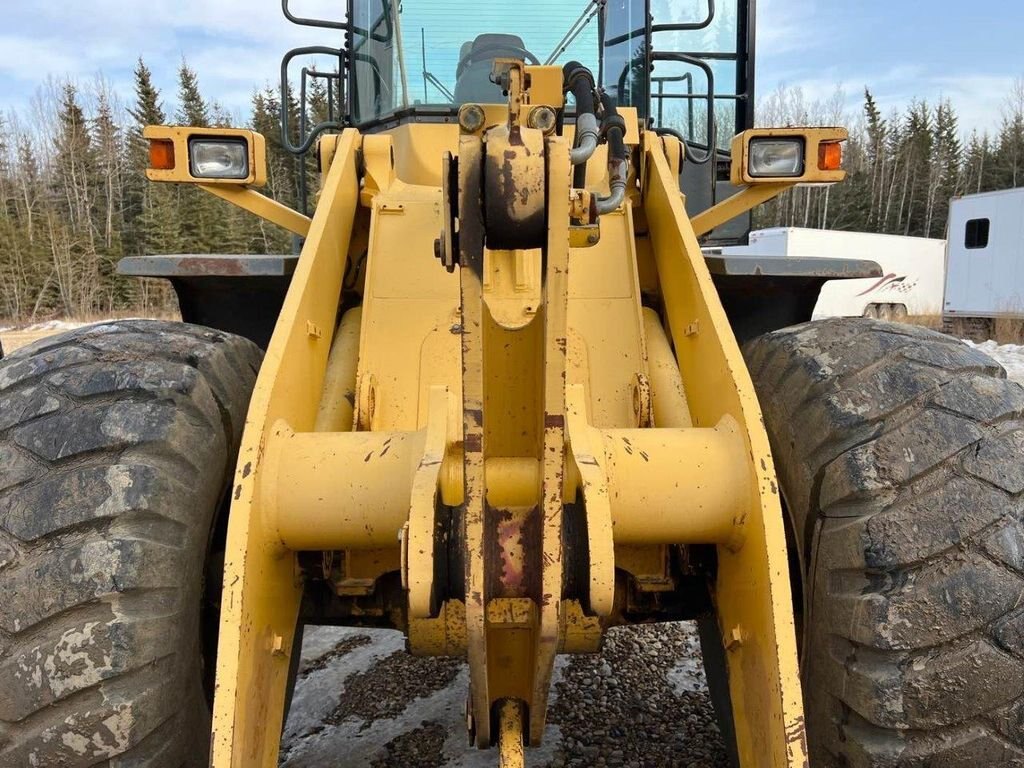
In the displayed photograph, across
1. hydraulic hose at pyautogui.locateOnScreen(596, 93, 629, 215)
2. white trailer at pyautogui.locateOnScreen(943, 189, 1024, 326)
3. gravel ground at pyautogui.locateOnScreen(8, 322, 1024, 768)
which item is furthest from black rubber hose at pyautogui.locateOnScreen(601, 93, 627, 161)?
white trailer at pyautogui.locateOnScreen(943, 189, 1024, 326)

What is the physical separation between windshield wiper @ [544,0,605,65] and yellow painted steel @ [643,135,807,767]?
5.72ft

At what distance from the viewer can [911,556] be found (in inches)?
62.9

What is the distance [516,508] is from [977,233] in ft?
62.5

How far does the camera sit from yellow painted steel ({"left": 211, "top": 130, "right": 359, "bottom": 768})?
147 cm

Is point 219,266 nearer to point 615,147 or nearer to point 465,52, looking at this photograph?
point 615,147

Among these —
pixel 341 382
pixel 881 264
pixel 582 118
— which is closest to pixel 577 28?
pixel 582 118

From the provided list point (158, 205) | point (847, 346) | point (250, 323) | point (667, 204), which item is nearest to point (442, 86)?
point (250, 323)

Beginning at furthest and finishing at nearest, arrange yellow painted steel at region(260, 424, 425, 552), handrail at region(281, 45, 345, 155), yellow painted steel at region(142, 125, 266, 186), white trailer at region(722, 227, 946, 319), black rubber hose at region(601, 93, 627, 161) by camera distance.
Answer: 1. white trailer at region(722, 227, 946, 319)
2. handrail at region(281, 45, 345, 155)
3. yellow painted steel at region(142, 125, 266, 186)
4. black rubber hose at region(601, 93, 627, 161)
5. yellow painted steel at region(260, 424, 425, 552)

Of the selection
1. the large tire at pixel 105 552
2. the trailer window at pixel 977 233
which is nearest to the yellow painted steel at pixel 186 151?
the large tire at pixel 105 552

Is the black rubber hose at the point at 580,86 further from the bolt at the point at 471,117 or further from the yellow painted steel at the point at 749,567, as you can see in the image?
the yellow painted steel at the point at 749,567

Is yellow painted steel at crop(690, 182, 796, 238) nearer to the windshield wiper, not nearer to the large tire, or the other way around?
the windshield wiper

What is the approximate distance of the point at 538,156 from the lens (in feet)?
4.08

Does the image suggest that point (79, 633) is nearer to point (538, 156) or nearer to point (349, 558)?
point (349, 558)

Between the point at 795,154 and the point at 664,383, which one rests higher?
the point at 795,154
